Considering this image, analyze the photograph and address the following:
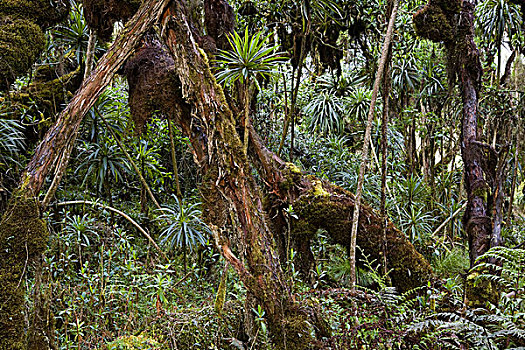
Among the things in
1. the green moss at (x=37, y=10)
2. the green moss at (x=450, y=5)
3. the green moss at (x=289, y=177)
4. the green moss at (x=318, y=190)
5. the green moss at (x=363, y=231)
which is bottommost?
the green moss at (x=363, y=231)

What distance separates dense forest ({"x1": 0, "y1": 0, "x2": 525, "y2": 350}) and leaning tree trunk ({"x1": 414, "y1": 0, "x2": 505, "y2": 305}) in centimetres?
1

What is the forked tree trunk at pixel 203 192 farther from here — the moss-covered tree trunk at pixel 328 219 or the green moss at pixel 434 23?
the green moss at pixel 434 23

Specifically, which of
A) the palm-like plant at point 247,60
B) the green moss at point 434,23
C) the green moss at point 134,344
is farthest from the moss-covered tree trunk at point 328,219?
the green moss at point 434,23

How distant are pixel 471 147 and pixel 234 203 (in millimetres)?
2297

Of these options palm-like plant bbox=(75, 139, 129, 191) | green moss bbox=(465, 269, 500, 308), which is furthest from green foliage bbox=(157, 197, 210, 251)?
green moss bbox=(465, 269, 500, 308)

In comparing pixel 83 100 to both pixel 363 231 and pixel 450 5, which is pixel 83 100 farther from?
pixel 450 5

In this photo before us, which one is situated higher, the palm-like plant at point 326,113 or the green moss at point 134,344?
the palm-like plant at point 326,113

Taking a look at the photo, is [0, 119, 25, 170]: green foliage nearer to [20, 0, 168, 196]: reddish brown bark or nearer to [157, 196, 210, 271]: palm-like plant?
[157, 196, 210, 271]: palm-like plant

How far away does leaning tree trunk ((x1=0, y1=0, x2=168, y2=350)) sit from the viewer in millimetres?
2209

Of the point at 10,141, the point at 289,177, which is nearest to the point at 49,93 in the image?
the point at 10,141

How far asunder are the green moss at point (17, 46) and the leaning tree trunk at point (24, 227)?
2.77ft

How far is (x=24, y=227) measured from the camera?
2.28 m

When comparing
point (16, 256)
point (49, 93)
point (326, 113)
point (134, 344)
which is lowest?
point (134, 344)

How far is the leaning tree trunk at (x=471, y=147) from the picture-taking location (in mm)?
3350
